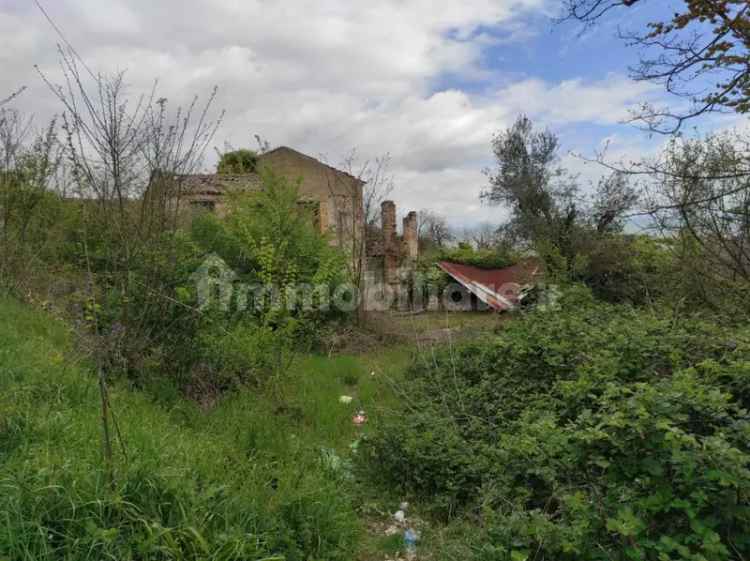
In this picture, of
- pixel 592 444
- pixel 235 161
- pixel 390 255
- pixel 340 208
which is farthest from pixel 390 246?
pixel 592 444

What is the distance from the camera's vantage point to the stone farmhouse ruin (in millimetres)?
9055

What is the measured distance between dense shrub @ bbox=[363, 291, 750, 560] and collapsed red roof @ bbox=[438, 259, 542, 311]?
9538mm

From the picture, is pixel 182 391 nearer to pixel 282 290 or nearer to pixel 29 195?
pixel 282 290

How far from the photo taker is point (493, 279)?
18734mm

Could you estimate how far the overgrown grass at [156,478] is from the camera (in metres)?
1.95

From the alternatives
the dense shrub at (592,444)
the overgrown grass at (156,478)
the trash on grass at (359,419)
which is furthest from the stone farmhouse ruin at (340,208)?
the dense shrub at (592,444)

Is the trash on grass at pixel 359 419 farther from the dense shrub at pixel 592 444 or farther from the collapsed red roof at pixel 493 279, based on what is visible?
the collapsed red roof at pixel 493 279

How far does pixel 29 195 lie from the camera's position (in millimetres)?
7234

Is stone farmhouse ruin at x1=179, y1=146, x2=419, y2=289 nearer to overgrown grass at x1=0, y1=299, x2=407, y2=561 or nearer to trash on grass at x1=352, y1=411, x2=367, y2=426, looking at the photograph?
overgrown grass at x1=0, y1=299, x2=407, y2=561

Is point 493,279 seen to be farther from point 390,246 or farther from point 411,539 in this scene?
point 411,539

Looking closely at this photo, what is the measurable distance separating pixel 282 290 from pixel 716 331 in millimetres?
6181

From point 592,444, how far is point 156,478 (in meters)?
2.10

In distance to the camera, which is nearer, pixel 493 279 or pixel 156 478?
pixel 156 478

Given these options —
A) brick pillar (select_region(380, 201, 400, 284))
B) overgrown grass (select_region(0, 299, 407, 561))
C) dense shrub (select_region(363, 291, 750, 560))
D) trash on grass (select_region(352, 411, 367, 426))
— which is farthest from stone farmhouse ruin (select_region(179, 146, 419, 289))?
dense shrub (select_region(363, 291, 750, 560))
